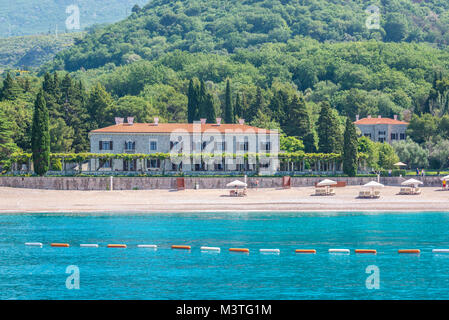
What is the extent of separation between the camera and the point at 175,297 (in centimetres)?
3825

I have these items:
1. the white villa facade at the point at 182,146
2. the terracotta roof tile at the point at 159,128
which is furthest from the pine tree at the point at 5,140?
the terracotta roof tile at the point at 159,128

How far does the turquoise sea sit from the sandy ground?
12.3ft

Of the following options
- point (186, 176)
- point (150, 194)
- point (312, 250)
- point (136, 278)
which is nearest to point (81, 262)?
point (136, 278)

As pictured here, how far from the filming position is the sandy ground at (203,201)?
255 ft

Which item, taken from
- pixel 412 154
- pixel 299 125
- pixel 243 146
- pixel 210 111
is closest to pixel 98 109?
pixel 210 111

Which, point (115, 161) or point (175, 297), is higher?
point (115, 161)

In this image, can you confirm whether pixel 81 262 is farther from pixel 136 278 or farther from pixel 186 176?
pixel 186 176

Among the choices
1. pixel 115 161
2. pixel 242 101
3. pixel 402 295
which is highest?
pixel 242 101

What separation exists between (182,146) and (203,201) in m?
22.0

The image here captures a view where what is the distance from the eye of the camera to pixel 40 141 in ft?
300

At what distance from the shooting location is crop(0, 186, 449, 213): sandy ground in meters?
77.7

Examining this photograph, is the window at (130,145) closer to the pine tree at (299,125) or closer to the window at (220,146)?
the window at (220,146)

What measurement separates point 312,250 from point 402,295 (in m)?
13.4

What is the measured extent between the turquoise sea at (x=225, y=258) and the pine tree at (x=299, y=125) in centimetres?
4854
